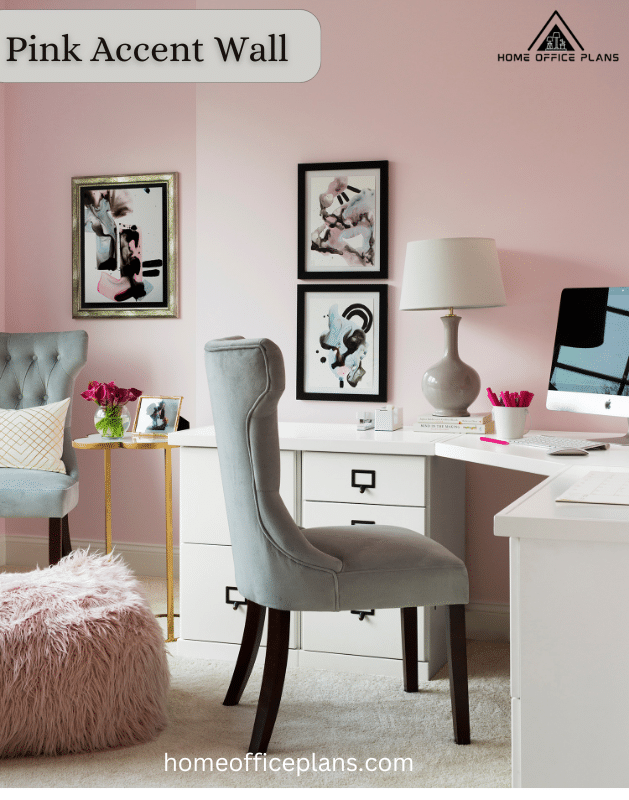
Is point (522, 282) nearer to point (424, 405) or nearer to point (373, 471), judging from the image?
point (424, 405)

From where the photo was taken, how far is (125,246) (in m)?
3.60

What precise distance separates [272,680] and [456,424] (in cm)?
107

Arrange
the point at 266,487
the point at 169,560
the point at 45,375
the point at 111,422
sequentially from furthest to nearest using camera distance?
the point at 45,375 < the point at 111,422 < the point at 169,560 < the point at 266,487

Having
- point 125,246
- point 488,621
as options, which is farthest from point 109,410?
point 488,621

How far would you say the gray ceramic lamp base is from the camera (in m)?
2.72

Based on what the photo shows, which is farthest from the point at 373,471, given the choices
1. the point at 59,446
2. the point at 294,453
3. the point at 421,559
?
the point at 59,446

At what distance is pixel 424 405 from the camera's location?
299cm

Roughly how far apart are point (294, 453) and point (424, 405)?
630 mm

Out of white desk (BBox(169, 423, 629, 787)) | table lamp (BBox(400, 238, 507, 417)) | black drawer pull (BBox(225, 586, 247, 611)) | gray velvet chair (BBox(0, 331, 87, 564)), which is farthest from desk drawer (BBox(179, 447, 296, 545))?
white desk (BBox(169, 423, 629, 787))

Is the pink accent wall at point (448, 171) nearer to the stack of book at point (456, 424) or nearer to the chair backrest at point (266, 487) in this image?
the stack of book at point (456, 424)

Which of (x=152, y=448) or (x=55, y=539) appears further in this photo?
(x=55, y=539)

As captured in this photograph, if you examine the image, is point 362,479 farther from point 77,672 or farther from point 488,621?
point 77,672

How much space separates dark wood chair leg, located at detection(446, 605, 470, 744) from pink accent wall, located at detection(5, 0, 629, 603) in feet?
2.87

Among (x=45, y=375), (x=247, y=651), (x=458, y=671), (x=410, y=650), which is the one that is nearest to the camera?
(x=458, y=671)
